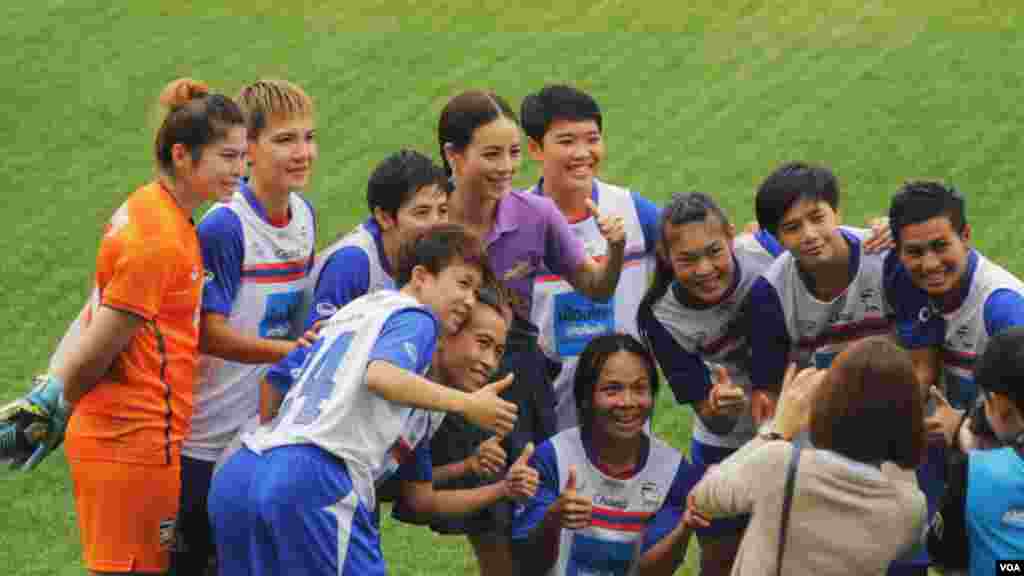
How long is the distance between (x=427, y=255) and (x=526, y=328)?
894 millimetres

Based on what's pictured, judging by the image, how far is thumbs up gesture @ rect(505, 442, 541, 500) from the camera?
15.0ft

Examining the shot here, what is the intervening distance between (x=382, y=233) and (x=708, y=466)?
1409 mm

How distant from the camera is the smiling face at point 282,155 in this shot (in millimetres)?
4895

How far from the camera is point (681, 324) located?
5.16 m

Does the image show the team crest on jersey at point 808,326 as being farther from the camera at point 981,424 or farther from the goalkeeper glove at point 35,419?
the goalkeeper glove at point 35,419

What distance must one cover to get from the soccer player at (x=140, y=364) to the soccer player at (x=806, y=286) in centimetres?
178

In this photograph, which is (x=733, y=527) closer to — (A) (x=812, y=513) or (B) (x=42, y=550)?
(A) (x=812, y=513)

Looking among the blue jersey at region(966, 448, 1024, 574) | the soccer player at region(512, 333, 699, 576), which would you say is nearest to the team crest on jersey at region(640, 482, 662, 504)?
the soccer player at region(512, 333, 699, 576)

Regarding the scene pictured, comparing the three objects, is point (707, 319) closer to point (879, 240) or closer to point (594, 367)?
point (594, 367)

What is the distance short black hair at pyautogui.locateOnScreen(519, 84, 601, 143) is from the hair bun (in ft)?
4.56

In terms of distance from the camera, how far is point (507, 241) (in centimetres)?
509

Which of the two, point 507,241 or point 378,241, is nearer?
point 378,241

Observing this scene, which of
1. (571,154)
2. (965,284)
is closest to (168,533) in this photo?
(571,154)

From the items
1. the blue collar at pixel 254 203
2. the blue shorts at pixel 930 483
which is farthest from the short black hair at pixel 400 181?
the blue shorts at pixel 930 483
